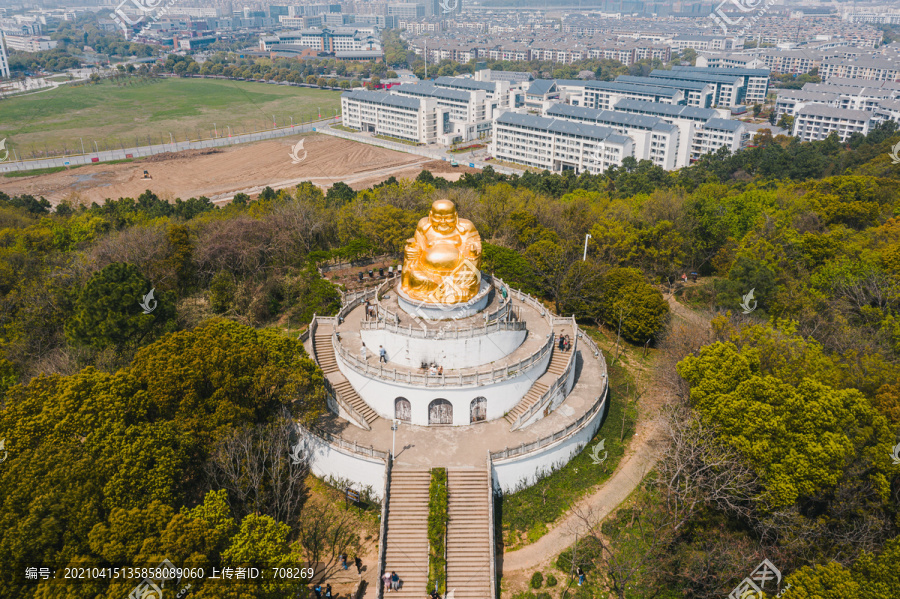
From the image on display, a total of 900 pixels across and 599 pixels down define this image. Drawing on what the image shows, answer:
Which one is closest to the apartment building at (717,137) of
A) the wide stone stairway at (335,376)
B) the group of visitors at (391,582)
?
the wide stone stairway at (335,376)

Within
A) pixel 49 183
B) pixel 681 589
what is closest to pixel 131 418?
pixel 681 589

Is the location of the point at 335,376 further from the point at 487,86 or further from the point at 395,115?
the point at 487,86

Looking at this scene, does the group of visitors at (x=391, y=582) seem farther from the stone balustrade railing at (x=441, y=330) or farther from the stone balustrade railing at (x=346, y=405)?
the stone balustrade railing at (x=441, y=330)

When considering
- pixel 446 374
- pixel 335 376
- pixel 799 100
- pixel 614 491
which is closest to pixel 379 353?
pixel 335 376

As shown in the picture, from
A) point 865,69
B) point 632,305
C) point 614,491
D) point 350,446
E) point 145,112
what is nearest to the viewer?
point 350,446

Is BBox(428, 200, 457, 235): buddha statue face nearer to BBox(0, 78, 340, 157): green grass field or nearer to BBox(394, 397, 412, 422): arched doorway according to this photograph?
BBox(394, 397, 412, 422): arched doorway

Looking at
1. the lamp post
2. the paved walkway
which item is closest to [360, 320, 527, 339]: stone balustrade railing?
the paved walkway
